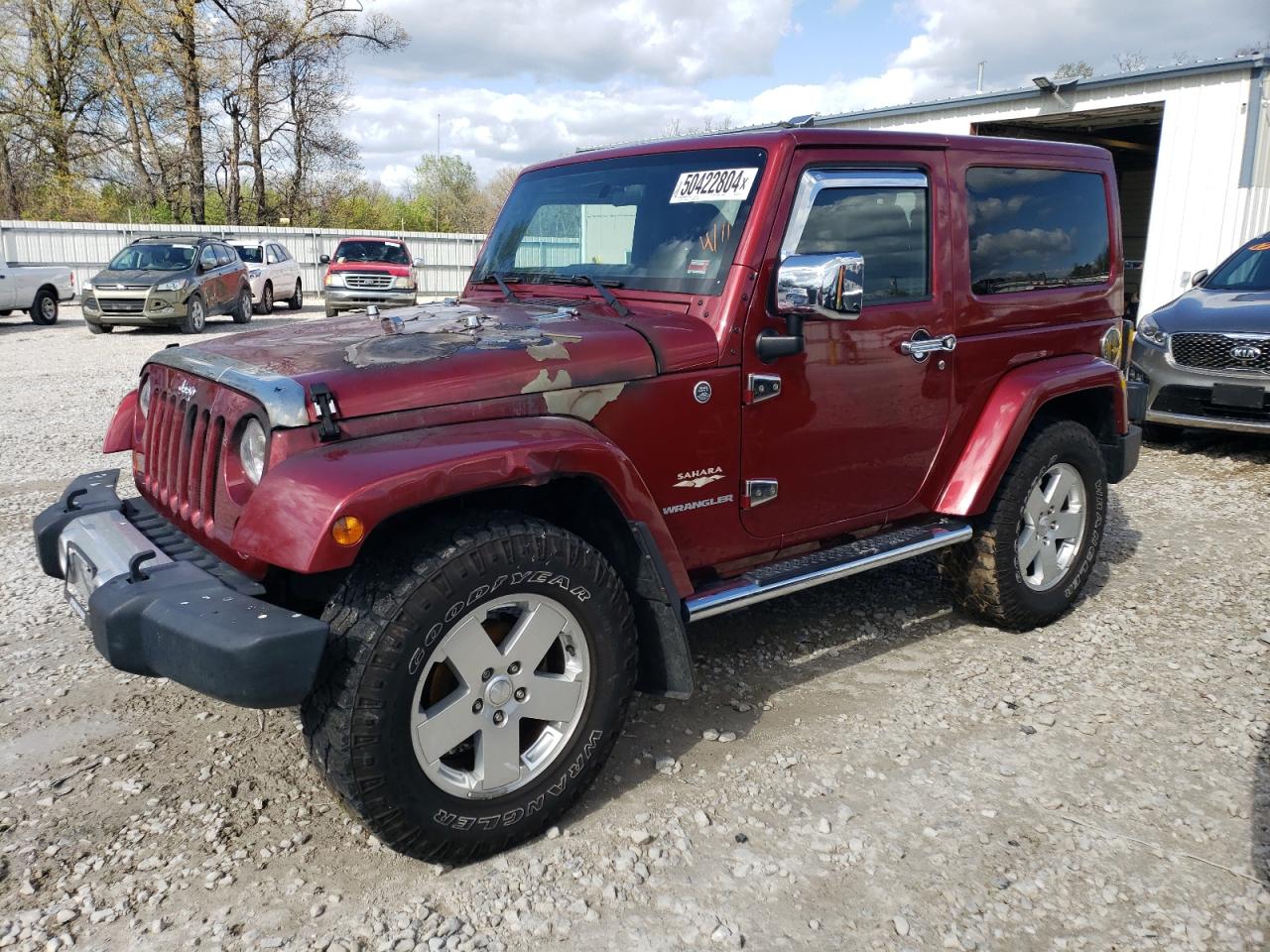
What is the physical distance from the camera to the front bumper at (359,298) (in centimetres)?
1980

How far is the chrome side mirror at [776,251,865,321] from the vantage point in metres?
3.16

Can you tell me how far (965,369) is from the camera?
410cm

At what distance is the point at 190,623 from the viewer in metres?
2.48

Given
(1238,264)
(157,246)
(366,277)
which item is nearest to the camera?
(1238,264)

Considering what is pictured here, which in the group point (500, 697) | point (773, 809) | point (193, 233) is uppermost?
point (193, 233)

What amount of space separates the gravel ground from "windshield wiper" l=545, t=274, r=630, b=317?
1.53 meters

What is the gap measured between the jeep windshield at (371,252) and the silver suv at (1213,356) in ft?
51.3

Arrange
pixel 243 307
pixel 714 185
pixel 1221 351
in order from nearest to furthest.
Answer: pixel 714 185
pixel 1221 351
pixel 243 307

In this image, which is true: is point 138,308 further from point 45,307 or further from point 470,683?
point 470,683

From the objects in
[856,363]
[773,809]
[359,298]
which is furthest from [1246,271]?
[359,298]

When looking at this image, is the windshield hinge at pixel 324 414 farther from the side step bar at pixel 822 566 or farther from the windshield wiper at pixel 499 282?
the windshield wiper at pixel 499 282

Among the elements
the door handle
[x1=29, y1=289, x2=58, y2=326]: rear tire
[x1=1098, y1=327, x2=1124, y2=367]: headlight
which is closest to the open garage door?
[x1=1098, y1=327, x2=1124, y2=367]: headlight

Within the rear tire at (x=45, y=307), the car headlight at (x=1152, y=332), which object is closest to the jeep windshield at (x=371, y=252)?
the rear tire at (x=45, y=307)

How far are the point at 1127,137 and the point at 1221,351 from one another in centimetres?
1311
